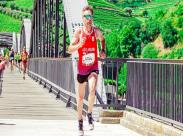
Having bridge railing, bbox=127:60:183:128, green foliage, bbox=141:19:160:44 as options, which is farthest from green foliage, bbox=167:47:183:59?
bridge railing, bbox=127:60:183:128

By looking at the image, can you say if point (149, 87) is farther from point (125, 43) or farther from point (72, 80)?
point (125, 43)

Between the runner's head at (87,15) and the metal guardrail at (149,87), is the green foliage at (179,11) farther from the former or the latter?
the runner's head at (87,15)

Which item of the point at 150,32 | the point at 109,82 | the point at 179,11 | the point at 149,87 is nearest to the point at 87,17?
the point at 149,87

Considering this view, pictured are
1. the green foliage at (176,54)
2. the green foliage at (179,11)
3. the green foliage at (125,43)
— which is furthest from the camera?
the green foliage at (125,43)

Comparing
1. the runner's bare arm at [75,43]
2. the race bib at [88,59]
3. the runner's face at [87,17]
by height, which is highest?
the runner's face at [87,17]

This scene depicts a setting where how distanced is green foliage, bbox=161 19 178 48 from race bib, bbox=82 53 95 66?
139 meters

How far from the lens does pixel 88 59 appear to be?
10.4 m

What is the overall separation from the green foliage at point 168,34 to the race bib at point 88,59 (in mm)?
138891

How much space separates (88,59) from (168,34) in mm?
143833

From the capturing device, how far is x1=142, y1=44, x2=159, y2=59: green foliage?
15089cm

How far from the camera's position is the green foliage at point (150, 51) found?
150887mm

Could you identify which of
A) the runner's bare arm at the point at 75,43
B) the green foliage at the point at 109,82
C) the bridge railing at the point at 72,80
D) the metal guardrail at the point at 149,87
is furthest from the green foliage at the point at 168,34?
the runner's bare arm at the point at 75,43

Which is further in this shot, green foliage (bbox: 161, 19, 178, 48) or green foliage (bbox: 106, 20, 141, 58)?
green foliage (bbox: 106, 20, 141, 58)

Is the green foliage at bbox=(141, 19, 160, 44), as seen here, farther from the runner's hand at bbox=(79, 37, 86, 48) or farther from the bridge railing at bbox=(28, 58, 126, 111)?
the runner's hand at bbox=(79, 37, 86, 48)
